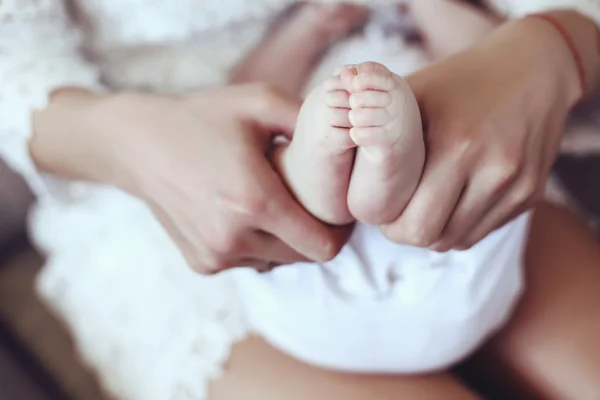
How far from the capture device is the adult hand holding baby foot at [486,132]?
41 cm

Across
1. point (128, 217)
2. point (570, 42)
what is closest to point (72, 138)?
point (128, 217)

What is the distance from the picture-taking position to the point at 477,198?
0.43 m

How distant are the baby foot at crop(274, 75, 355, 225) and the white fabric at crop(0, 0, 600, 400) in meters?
0.14

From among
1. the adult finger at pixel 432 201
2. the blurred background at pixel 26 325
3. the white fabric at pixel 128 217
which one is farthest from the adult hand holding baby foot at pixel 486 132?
the blurred background at pixel 26 325

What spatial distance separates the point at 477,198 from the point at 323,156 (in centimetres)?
11

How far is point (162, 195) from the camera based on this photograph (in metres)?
0.47

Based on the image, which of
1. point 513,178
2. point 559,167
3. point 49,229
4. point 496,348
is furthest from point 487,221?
point 49,229

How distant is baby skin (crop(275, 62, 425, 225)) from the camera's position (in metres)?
0.34

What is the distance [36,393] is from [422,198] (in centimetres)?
42

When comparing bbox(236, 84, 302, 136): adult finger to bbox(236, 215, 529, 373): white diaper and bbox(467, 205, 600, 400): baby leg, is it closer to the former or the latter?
bbox(236, 215, 529, 373): white diaper

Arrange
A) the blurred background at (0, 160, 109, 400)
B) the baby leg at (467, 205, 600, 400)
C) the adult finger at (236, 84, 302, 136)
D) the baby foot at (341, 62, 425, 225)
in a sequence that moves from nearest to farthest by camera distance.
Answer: the baby foot at (341, 62, 425, 225)
the adult finger at (236, 84, 302, 136)
the baby leg at (467, 205, 600, 400)
the blurred background at (0, 160, 109, 400)

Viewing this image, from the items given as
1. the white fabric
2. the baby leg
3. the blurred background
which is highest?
the white fabric

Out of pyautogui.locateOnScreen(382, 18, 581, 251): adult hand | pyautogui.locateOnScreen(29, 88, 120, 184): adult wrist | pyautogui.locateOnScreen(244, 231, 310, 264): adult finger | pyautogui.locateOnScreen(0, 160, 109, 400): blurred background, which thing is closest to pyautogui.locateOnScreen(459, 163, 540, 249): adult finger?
pyautogui.locateOnScreen(382, 18, 581, 251): adult hand

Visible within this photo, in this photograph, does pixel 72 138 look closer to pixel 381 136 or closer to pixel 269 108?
pixel 269 108
